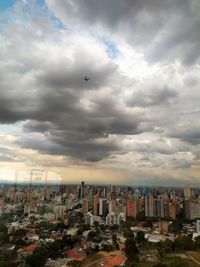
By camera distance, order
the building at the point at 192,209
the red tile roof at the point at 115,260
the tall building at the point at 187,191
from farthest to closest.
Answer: the tall building at the point at 187,191, the building at the point at 192,209, the red tile roof at the point at 115,260

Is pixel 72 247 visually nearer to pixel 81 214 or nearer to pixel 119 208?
pixel 81 214

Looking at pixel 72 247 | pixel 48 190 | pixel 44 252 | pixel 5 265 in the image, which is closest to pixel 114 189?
pixel 48 190

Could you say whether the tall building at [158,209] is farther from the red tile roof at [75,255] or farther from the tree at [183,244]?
the red tile roof at [75,255]

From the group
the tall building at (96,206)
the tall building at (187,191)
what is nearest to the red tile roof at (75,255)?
the tall building at (96,206)

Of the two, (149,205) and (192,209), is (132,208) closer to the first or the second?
(149,205)

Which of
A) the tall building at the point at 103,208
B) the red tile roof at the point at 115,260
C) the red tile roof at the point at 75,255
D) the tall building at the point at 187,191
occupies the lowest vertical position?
the red tile roof at the point at 75,255

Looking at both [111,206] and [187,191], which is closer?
[111,206]

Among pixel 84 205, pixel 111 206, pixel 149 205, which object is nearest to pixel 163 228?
pixel 149 205

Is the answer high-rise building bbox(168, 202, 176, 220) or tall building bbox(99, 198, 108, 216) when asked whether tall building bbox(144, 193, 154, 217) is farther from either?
tall building bbox(99, 198, 108, 216)

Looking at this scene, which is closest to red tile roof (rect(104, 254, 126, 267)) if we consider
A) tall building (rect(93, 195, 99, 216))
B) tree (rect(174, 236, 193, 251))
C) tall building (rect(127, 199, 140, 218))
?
tree (rect(174, 236, 193, 251))
